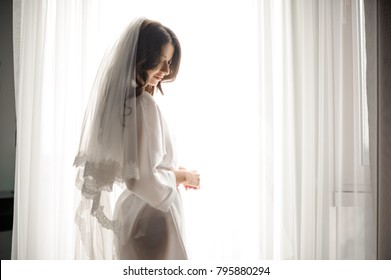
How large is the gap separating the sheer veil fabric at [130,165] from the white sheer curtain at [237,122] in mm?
251

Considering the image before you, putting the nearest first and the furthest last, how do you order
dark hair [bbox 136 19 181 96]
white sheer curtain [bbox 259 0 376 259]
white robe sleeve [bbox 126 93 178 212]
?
white robe sleeve [bbox 126 93 178 212], dark hair [bbox 136 19 181 96], white sheer curtain [bbox 259 0 376 259]

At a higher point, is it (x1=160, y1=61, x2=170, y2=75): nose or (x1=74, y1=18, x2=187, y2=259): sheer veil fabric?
(x1=160, y1=61, x2=170, y2=75): nose

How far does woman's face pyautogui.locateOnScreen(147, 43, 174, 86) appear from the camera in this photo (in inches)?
50.8

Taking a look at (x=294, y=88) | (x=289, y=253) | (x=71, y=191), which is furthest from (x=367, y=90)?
(x=71, y=191)

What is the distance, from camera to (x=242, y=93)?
148 centimetres

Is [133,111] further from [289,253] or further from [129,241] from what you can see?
[289,253]

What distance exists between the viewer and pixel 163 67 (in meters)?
1.30

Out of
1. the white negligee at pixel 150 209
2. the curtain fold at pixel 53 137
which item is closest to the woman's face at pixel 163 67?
the white negligee at pixel 150 209

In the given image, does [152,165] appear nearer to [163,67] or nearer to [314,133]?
[163,67]

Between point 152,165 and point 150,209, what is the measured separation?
160mm

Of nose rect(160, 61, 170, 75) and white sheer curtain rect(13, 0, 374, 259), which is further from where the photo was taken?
white sheer curtain rect(13, 0, 374, 259)

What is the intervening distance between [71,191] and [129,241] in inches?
17.7

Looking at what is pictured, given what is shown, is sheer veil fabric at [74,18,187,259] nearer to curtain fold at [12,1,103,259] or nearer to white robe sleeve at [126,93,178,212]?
white robe sleeve at [126,93,178,212]

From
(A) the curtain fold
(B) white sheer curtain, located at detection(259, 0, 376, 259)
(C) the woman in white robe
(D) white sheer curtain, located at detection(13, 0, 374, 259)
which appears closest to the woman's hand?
(C) the woman in white robe
